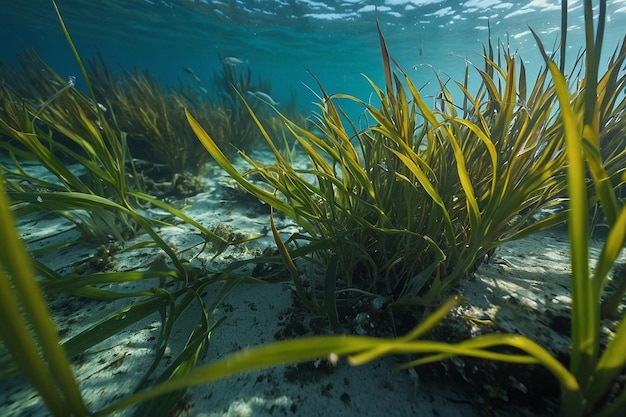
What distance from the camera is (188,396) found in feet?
3.32

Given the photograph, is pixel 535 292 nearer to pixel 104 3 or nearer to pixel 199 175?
pixel 199 175

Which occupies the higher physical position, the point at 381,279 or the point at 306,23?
the point at 306,23

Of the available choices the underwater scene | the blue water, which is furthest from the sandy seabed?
the blue water

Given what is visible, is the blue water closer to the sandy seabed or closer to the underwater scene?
the underwater scene

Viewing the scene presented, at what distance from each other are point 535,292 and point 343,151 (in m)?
1.12

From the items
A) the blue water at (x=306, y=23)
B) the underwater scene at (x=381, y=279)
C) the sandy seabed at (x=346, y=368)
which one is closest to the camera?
the underwater scene at (x=381, y=279)

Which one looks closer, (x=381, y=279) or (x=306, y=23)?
(x=381, y=279)

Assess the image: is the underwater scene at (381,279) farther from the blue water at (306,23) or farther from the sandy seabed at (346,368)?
the blue water at (306,23)

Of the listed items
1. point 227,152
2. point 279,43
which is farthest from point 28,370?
point 279,43

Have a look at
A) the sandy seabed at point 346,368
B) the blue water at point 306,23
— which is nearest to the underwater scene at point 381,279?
the sandy seabed at point 346,368

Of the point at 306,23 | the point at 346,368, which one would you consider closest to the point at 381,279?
the point at 346,368

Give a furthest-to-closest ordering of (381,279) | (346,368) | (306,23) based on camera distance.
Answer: (306,23), (381,279), (346,368)

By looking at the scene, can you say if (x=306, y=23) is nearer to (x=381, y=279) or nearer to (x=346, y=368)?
(x=381, y=279)

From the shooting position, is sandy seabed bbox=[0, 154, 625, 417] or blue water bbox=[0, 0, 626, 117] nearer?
sandy seabed bbox=[0, 154, 625, 417]
